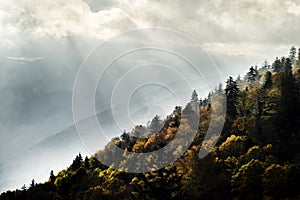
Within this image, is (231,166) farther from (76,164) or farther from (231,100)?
(76,164)

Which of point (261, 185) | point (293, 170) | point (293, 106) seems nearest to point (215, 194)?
point (261, 185)

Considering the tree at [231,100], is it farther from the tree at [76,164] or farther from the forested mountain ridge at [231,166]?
the tree at [76,164]

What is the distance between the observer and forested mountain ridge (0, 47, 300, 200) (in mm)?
80125

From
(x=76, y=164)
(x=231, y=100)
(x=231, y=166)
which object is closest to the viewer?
(x=231, y=166)

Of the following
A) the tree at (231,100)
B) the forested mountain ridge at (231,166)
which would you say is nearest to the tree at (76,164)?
the forested mountain ridge at (231,166)

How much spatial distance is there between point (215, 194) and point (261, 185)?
506 inches

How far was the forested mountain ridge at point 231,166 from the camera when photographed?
263 ft

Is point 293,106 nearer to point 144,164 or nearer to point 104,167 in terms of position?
point 144,164

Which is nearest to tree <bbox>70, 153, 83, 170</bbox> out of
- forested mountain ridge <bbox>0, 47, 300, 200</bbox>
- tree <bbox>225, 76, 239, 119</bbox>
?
forested mountain ridge <bbox>0, 47, 300, 200</bbox>

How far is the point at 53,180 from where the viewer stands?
13675cm

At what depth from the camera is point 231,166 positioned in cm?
9688

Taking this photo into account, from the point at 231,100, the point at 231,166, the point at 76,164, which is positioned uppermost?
the point at 231,100

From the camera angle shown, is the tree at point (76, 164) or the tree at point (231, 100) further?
the tree at point (76, 164)

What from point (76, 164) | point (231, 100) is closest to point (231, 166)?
point (231, 100)
